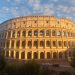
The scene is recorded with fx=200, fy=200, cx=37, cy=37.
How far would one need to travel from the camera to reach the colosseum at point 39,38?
52.4 m

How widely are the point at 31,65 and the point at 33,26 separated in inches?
1145

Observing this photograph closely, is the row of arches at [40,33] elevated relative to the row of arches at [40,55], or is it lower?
elevated

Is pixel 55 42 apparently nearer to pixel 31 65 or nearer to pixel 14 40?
pixel 14 40

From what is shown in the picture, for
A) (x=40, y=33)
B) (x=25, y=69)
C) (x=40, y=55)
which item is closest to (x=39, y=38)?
(x=40, y=33)

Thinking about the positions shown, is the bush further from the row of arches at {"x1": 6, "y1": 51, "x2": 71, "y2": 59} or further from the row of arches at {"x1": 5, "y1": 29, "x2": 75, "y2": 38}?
the row of arches at {"x1": 5, "y1": 29, "x2": 75, "y2": 38}

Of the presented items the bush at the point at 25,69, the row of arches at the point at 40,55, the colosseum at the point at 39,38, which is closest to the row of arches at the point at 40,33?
the colosseum at the point at 39,38

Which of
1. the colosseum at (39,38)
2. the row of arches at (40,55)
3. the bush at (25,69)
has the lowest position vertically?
the bush at (25,69)

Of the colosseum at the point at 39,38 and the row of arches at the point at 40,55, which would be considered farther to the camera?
the colosseum at the point at 39,38

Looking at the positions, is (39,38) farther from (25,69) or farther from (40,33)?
(25,69)

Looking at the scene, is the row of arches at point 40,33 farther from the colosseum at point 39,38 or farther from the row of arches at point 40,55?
the row of arches at point 40,55

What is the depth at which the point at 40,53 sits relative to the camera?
172 ft

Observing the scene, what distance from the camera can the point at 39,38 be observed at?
52.6 meters

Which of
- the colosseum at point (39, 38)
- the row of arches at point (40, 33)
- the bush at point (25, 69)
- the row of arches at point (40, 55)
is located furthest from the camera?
the row of arches at point (40, 33)

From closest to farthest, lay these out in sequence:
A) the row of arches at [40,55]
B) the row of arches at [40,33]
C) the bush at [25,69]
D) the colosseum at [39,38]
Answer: the bush at [25,69] → the row of arches at [40,55] → the colosseum at [39,38] → the row of arches at [40,33]
